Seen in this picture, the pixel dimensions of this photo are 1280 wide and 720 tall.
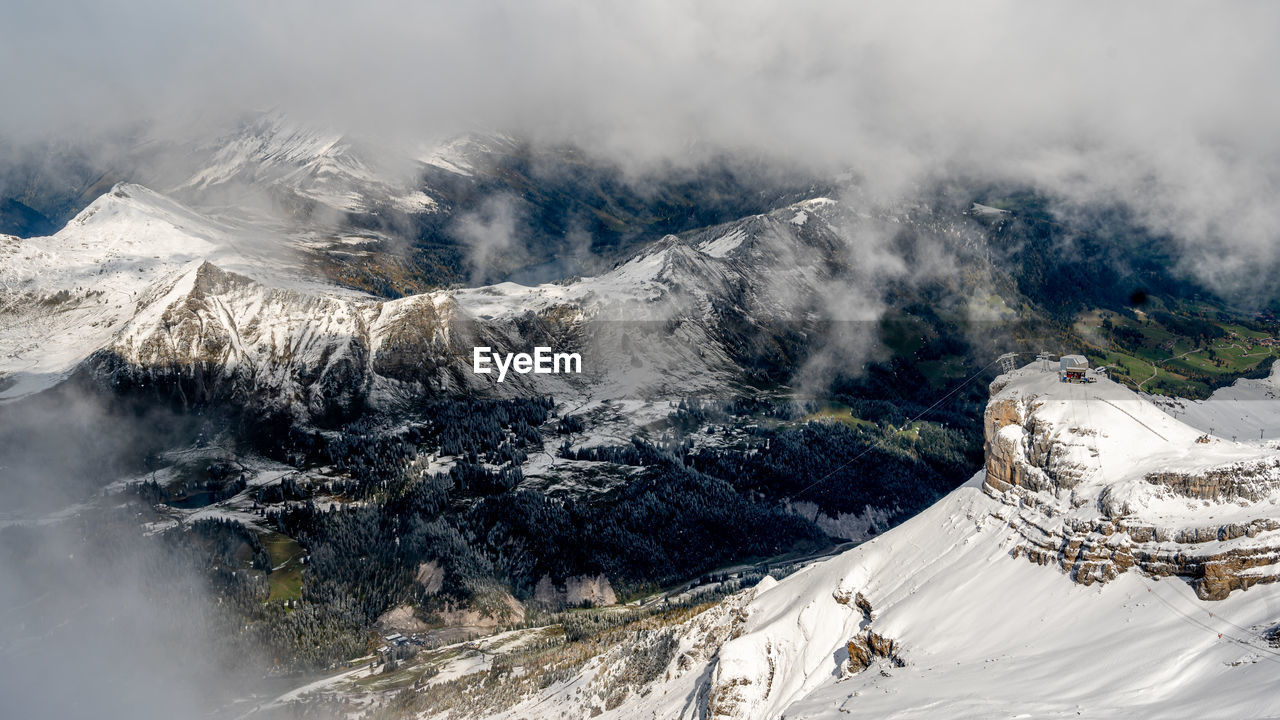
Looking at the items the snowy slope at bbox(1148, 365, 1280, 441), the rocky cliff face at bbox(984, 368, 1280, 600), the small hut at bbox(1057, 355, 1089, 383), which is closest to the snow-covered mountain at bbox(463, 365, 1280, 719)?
the rocky cliff face at bbox(984, 368, 1280, 600)

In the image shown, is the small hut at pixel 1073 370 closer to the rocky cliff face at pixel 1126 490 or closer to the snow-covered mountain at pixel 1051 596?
the rocky cliff face at pixel 1126 490

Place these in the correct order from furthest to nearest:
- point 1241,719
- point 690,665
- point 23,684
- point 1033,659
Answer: point 23,684, point 690,665, point 1033,659, point 1241,719

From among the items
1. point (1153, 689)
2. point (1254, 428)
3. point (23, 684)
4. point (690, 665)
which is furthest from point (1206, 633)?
point (23, 684)

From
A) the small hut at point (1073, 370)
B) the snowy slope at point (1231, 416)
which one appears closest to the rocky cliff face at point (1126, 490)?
the small hut at point (1073, 370)

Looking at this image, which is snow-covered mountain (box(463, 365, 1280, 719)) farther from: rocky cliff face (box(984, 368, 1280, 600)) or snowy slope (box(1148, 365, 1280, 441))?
snowy slope (box(1148, 365, 1280, 441))

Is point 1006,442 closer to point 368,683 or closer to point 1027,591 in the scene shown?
point 1027,591

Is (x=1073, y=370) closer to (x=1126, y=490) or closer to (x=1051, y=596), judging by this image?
(x=1126, y=490)

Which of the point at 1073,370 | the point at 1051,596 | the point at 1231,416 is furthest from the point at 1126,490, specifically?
the point at 1231,416
